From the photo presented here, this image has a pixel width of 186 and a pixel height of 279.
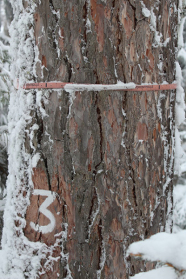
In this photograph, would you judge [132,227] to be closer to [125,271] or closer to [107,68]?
[125,271]

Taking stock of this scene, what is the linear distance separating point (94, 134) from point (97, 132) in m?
0.01

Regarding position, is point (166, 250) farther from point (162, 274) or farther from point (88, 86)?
point (88, 86)

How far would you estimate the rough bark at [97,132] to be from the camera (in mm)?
1052

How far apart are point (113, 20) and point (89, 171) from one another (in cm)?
59

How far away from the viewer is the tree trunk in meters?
1.05

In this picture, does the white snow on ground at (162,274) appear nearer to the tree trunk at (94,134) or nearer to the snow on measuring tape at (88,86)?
the tree trunk at (94,134)

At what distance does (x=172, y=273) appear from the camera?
0.69 m

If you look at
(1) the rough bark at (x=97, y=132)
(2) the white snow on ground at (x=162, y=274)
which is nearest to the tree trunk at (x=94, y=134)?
(1) the rough bark at (x=97, y=132)

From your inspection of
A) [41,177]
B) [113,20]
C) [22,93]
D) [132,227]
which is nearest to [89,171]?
[41,177]

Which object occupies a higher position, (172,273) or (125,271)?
(172,273)

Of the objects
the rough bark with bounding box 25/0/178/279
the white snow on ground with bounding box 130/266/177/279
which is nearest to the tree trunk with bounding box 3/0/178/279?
the rough bark with bounding box 25/0/178/279

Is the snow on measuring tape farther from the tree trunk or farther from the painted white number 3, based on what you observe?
the painted white number 3

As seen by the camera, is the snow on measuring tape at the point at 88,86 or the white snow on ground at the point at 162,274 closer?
the white snow on ground at the point at 162,274

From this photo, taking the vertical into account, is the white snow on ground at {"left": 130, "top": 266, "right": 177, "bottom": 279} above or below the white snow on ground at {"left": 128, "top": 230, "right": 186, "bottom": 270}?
below
